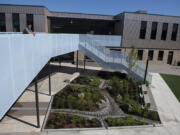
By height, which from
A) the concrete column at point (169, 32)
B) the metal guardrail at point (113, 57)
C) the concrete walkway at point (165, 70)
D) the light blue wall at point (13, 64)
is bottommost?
the concrete walkway at point (165, 70)

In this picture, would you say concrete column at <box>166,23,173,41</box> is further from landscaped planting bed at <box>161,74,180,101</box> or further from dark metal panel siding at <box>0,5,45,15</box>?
dark metal panel siding at <box>0,5,45,15</box>

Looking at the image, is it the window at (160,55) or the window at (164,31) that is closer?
the window at (164,31)

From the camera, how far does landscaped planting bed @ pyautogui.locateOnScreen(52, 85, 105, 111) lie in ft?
32.4

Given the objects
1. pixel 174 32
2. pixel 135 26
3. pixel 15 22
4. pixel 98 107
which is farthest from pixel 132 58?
pixel 15 22

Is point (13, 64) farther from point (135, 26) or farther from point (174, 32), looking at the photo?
point (174, 32)

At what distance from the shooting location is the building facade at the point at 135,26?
20844mm

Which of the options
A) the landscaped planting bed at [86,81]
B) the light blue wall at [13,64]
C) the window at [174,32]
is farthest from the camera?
the window at [174,32]

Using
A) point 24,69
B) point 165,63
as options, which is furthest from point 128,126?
point 165,63

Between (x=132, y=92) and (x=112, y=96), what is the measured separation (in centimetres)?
Answer: 203

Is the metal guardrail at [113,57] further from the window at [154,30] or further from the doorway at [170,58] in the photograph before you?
the doorway at [170,58]

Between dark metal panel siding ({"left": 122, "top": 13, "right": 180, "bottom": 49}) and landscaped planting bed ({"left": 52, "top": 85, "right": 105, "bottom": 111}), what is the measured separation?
14.8m

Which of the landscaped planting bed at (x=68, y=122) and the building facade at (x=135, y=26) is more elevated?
the building facade at (x=135, y=26)

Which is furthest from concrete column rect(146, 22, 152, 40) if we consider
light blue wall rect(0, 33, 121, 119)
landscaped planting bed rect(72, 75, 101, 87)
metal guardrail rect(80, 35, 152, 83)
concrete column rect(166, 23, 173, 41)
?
light blue wall rect(0, 33, 121, 119)

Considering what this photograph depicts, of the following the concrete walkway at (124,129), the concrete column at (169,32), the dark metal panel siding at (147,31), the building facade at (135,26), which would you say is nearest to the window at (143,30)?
the building facade at (135,26)
